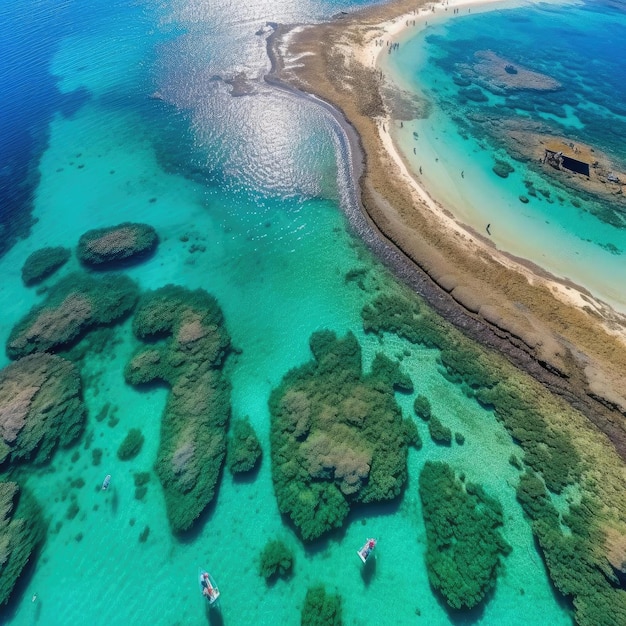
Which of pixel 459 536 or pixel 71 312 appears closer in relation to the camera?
pixel 459 536

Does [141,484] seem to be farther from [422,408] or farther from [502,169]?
[502,169]

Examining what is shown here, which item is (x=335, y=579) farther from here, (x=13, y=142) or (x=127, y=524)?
(x=13, y=142)

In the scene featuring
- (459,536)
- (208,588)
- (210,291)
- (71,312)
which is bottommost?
(208,588)

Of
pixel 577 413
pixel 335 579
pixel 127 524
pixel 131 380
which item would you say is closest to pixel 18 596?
pixel 127 524

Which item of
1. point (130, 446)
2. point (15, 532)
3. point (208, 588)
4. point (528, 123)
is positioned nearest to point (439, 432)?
point (208, 588)

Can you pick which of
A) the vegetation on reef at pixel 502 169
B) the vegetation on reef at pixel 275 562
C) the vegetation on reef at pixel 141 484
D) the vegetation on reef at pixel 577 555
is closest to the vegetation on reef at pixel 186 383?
the vegetation on reef at pixel 141 484

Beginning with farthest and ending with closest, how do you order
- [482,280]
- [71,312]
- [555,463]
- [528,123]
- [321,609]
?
1. [528,123]
2. [482,280]
3. [71,312]
4. [555,463]
5. [321,609]

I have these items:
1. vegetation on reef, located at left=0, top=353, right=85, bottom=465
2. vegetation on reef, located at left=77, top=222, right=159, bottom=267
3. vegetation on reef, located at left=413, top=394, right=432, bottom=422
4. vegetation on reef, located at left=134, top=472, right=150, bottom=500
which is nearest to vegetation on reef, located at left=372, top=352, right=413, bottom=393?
vegetation on reef, located at left=413, top=394, right=432, bottom=422

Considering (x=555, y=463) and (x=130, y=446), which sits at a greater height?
(x=555, y=463)
